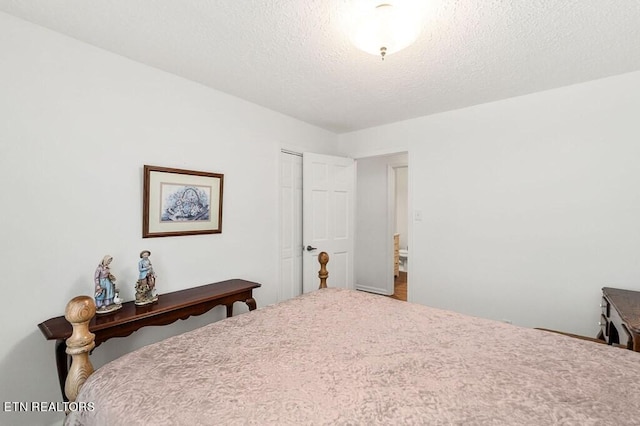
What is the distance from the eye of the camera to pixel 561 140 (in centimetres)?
257

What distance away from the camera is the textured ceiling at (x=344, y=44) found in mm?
1562

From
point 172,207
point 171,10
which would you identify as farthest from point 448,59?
point 172,207

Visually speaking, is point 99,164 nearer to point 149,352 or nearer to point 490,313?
point 149,352

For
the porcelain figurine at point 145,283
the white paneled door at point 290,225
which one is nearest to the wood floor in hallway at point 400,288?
the white paneled door at point 290,225

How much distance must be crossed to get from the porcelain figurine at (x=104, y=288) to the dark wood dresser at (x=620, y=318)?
3008mm

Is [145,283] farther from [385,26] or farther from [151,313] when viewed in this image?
[385,26]

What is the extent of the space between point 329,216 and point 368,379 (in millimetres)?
2711

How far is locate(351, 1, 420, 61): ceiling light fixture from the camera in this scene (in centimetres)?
150

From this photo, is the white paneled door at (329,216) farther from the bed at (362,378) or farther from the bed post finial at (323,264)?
the bed at (362,378)

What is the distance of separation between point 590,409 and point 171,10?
2422 mm

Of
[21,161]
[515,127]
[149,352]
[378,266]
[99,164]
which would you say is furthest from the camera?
[378,266]

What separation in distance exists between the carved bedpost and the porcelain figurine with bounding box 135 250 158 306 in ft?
2.96

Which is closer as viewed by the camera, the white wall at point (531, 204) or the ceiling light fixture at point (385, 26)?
the ceiling light fixture at point (385, 26)

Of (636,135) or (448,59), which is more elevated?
(448,59)
